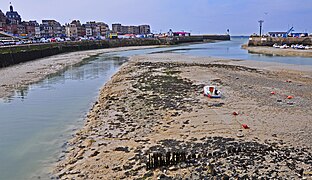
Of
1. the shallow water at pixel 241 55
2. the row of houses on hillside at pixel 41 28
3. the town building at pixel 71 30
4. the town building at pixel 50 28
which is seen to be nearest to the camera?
the shallow water at pixel 241 55

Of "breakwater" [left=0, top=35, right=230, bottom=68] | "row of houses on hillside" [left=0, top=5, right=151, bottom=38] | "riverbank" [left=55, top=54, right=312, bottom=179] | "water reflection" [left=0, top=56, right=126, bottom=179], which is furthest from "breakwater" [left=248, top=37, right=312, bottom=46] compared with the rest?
"row of houses on hillside" [left=0, top=5, right=151, bottom=38]

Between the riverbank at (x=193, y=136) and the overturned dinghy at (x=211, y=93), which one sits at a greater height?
the overturned dinghy at (x=211, y=93)

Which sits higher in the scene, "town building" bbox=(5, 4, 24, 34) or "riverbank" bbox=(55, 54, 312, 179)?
"town building" bbox=(5, 4, 24, 34)

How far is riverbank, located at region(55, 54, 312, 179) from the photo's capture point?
8391 mm

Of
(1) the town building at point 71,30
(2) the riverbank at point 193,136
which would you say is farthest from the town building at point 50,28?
(2) the riverbank at point 193,136

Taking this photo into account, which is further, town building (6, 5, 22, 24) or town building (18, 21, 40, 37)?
town building (18, 21, 40, 37)

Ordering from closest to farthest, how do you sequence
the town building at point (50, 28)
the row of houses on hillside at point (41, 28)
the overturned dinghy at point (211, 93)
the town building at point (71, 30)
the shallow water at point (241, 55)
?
the overturned dinghy at point (211, 93) < the shallow water at point (241, 55) < the row of houses on hillside at point (41, 28) < the town building at point (50, 28) < the town building at point (71, 30)

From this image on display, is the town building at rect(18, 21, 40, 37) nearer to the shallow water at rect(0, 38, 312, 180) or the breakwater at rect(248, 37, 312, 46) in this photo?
the breakwater at rect(248, 37, 312, 46)

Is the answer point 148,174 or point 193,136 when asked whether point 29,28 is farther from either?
point 148,174

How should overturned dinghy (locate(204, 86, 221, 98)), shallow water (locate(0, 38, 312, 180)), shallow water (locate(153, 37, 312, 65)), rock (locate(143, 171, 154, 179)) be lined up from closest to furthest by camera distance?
rock (locate(143, 171, 154, 179)), shallow water (locate(0, 38, 312, 180)), overturned dinghy (locate(204, 86, 221, 98)), shallow water (locate(153, 37, 312, 65))

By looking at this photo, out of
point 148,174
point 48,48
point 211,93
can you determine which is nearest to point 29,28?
point 48,48

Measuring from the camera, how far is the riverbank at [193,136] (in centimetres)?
839

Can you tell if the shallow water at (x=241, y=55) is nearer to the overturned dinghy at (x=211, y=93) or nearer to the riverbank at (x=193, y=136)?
Result: the riverbank at (x=193, y=136)

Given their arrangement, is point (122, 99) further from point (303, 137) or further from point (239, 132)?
point (303, 137)
